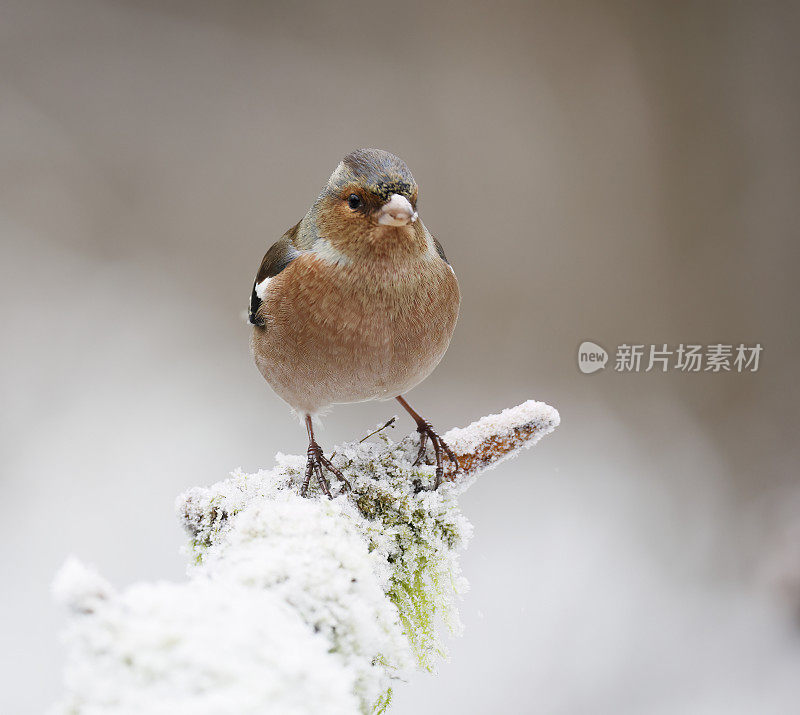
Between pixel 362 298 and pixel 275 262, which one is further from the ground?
pixel 275 262

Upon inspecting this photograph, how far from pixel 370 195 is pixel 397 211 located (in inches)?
3.2

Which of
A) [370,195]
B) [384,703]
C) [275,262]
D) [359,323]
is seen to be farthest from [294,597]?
[275,262]

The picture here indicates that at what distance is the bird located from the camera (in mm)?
1334

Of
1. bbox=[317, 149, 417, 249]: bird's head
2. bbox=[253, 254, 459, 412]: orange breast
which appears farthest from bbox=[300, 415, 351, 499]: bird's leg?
bbox=[317, 149, 417, 249]: bird's head

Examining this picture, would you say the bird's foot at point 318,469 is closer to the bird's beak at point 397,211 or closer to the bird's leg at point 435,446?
the bird's leg at point 435,446

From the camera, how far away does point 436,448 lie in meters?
1.46

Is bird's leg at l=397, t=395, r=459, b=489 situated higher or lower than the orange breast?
lower

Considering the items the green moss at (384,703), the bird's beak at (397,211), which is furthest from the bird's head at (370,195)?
the green moss at (384,703)

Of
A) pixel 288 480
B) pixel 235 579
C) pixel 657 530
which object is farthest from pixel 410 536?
pixel 657 530

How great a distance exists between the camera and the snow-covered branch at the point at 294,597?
686 mm

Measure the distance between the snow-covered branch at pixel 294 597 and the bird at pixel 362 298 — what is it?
0.28ft

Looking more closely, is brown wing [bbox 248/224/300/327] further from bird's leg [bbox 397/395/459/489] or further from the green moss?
the green moss

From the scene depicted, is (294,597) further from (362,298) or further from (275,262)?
(275,262)

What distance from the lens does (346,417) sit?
374 centimetres
